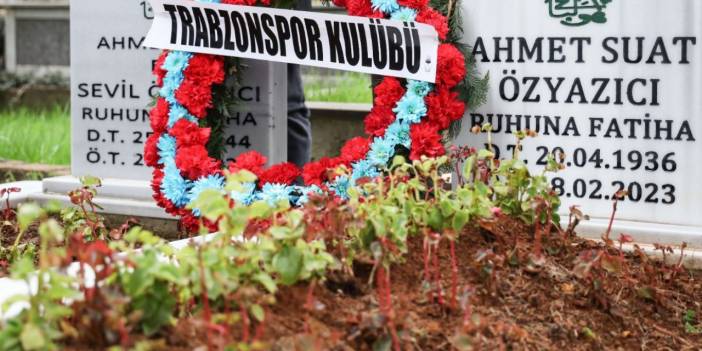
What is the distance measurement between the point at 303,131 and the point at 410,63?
1.66m

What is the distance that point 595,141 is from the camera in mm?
4344

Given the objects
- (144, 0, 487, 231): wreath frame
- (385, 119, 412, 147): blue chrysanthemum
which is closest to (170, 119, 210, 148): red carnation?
(144, 0, 487, 231): wreath frame

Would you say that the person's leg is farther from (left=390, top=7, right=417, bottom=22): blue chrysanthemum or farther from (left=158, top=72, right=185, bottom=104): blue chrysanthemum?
(left=390, top=7, right=417, bottom=22): blue chrysanthemum

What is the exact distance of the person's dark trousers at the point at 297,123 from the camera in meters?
5.92

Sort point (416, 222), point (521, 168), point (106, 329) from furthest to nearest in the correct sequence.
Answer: point (521, 168) → point (416, 222) → point (106, 329)

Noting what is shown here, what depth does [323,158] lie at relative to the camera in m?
4.78

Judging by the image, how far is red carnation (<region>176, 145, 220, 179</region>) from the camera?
4.80 meters

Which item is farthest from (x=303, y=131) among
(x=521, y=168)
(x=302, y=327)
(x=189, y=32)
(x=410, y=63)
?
(x=302, y=327)

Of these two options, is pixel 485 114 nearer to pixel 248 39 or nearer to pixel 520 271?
pixel 248 39

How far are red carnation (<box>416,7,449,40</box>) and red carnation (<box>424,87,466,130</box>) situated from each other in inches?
8.7

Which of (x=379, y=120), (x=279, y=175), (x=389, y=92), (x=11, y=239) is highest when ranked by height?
(x=389, y=92)

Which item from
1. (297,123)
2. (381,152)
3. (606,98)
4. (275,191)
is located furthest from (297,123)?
(606,98)

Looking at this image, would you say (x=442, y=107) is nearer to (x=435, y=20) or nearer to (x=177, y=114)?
(x=435, y=20)

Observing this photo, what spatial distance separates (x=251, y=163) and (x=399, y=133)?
2.38 feet
